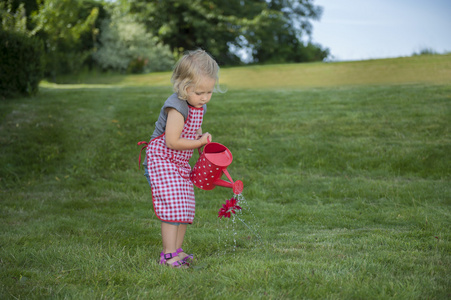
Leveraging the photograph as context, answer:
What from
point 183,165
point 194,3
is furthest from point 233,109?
point 194,3

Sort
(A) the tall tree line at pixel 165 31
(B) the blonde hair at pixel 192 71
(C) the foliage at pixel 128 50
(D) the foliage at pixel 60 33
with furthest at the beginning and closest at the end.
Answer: (C) the foliage at pixel 128 50 < (A) the tall tree line at pixel 165 31 < (D) the foliage at pixel 60 33 < (B) the blonde hair at pixel 192 71

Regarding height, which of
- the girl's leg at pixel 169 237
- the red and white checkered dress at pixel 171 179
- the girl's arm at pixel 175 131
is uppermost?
the girl's arm at pixel 175 131

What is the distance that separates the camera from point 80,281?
9.28 feet

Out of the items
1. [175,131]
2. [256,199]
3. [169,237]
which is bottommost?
[256,199]

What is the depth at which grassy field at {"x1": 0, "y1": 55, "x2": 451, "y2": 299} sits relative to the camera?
111 inches

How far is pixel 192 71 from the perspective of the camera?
3035 mm

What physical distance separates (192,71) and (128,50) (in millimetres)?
19544

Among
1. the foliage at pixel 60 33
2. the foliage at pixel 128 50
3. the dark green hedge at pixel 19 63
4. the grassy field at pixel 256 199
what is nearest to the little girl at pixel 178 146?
the grassy field at pixel 256 199

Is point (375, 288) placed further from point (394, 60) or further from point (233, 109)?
point (394, 60)

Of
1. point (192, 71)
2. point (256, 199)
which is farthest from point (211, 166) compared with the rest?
point (256, 199)

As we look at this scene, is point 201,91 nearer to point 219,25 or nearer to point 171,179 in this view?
point 171,179

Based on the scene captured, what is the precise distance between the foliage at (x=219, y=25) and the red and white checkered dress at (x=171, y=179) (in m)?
21.5

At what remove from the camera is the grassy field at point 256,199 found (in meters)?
2.81

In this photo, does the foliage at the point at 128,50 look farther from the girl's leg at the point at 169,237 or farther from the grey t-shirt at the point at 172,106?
the girl's leg at the point at 169,237
